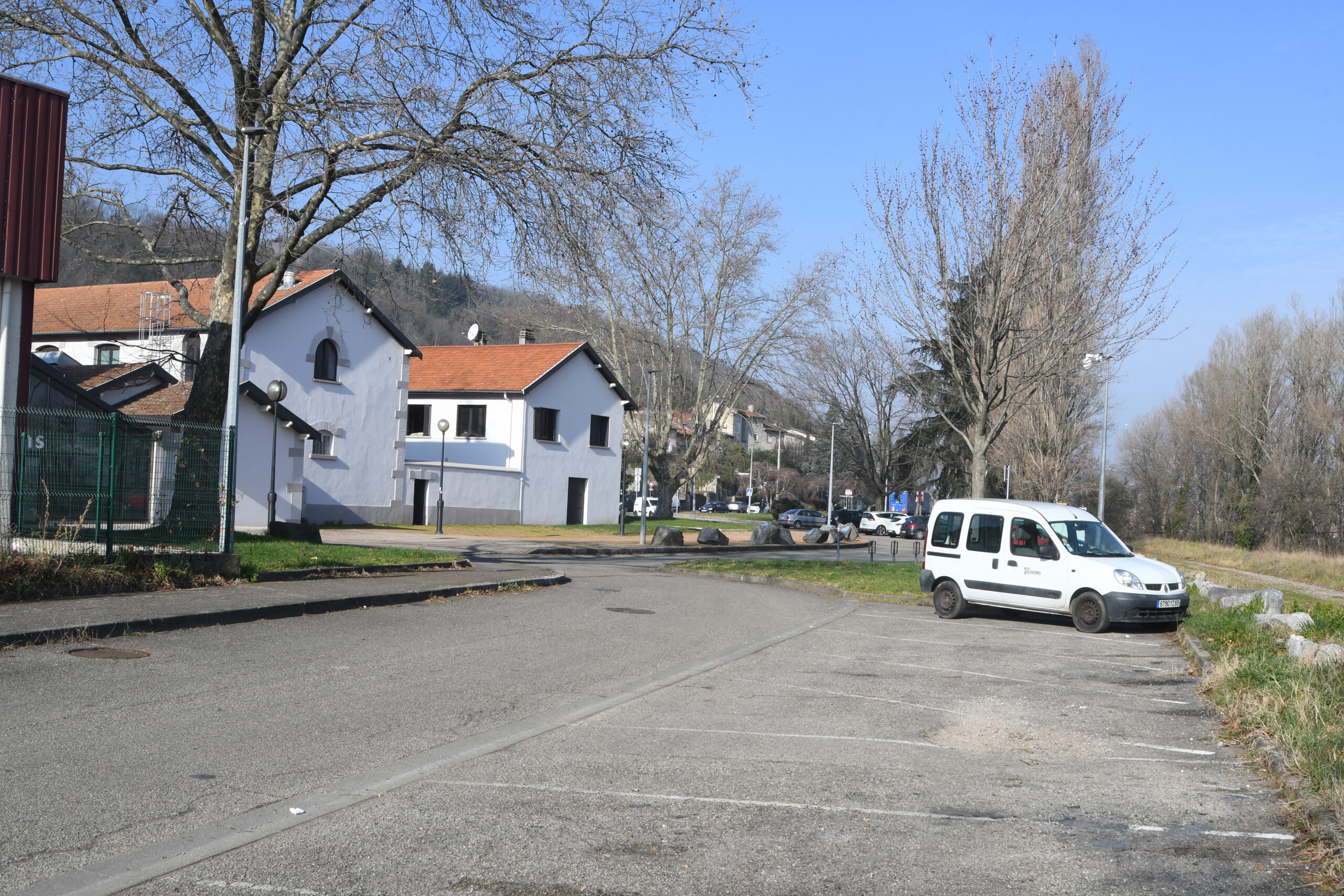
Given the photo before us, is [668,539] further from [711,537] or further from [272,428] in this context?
[272,428]

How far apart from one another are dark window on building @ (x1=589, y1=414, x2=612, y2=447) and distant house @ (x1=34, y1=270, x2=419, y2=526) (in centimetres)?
1122

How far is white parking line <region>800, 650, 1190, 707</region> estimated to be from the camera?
1005 centimetres

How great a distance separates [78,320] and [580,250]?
3137 cm

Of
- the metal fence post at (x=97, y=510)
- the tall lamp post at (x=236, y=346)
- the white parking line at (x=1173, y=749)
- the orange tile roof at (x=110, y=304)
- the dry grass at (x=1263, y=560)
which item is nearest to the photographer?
the white parking line at (x=1173, y=749)

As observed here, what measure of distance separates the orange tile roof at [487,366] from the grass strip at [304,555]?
25171 millimetres

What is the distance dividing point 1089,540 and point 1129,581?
1.22 m

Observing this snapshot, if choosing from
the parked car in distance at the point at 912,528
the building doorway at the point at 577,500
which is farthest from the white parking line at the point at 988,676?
the parked car in distance at the point at 912,528

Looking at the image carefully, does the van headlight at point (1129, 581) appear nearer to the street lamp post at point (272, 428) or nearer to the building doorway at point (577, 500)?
the street lamp post at point (272, 428)

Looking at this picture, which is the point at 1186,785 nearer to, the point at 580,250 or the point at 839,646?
the point at 839,646

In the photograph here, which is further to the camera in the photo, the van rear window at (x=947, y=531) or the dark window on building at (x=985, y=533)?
the van rear window at (x=947, y=531)

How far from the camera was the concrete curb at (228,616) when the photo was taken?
10.3m

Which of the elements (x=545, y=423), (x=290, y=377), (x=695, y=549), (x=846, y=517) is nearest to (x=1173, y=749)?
(x=695, y=549)

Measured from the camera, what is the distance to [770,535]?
138 feet

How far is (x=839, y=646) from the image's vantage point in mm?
13227
